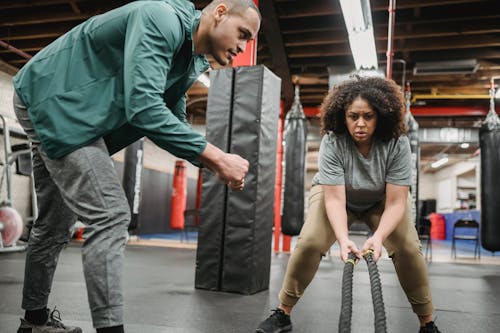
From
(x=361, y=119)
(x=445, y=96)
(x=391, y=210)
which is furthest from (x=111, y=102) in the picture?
(x=445, y=96)

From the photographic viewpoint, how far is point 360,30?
5066 millimetres

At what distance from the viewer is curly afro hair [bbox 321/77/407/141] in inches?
77.6

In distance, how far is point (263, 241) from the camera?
328cm

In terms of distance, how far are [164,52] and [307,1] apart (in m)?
4.83

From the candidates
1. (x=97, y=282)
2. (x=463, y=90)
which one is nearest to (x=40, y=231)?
(x=97, y=282)

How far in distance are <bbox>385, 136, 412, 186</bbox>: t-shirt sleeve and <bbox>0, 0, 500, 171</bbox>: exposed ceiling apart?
156 inches

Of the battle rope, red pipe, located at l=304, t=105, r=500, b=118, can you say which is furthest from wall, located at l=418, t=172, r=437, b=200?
the battle rope

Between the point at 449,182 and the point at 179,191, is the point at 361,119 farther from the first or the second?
the point at 449,182

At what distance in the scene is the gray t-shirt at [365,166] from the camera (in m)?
2.00

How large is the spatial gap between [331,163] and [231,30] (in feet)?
2.66

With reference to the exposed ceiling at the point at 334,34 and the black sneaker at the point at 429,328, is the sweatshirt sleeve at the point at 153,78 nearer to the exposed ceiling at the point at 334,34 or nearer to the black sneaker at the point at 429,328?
the black sneaker at the point at 429,328

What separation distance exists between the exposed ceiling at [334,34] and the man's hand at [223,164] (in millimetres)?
4544

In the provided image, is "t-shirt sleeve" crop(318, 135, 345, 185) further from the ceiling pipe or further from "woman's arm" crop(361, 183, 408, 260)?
the ceiling pipe

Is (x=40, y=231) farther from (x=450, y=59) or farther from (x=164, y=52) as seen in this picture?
(x=450, y=59)
